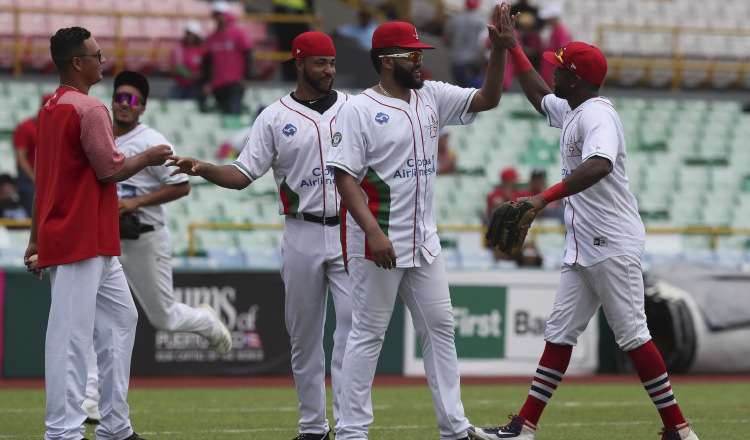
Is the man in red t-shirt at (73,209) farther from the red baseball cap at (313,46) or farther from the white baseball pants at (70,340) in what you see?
the red baseball cap at (313,46)

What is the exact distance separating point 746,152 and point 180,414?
13.4m

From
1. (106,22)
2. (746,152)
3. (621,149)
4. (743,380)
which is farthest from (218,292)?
(746,152)

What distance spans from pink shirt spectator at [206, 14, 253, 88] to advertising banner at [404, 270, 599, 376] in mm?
6151

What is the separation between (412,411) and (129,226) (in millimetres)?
2691

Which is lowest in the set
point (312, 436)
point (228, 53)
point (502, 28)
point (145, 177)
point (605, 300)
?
point (312, 436)

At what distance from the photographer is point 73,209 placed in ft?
21.5

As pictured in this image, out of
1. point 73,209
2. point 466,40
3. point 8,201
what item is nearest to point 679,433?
point 73,209

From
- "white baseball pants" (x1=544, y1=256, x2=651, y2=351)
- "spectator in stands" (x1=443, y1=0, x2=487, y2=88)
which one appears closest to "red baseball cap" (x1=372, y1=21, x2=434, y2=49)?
"white baseball pants" (x1=544, y1=256, x2=651, y2=351)

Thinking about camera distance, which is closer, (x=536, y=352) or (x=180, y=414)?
(x=180, y=414)

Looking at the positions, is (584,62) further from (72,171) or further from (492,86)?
(72,171)

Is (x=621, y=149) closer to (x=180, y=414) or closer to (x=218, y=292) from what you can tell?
(x=180, y=414)

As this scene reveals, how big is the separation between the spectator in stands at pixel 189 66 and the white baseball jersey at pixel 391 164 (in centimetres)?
1189

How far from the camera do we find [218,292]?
1277 centimetres

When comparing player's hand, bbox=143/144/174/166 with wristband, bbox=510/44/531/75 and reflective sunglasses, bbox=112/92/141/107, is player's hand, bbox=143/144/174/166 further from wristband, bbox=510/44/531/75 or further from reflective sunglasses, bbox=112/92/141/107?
wristband, bbox=510/44/531/75
